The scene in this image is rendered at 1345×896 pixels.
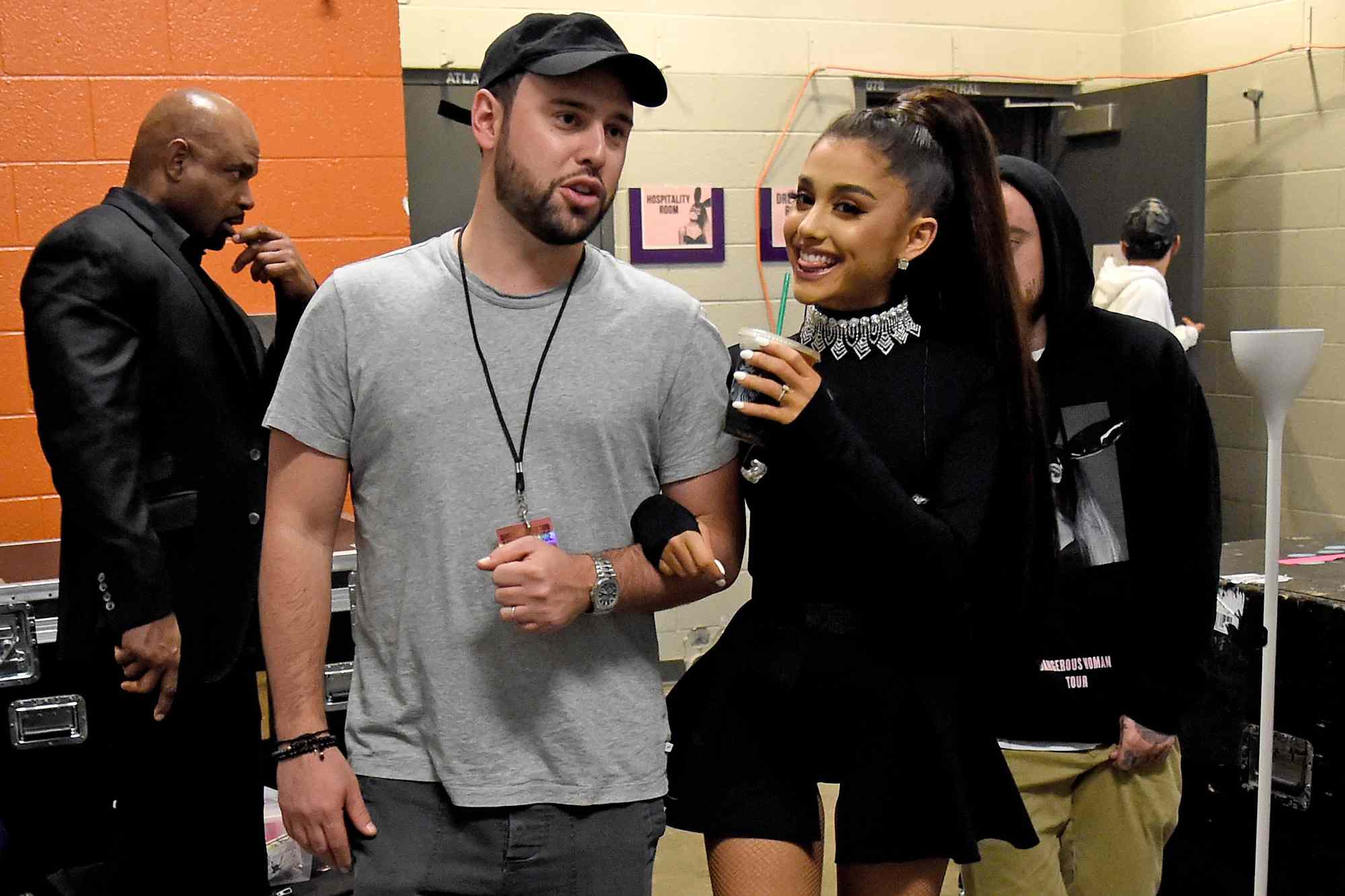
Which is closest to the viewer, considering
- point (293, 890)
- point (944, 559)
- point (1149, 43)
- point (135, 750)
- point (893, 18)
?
point (944, 559)

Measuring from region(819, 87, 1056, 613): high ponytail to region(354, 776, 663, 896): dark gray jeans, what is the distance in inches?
23.7

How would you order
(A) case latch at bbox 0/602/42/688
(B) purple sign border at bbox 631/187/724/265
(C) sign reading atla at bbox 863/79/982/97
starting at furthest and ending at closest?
1. (C) sign reading atla at bbox 863/79/982/97
2. (B) purple sign border at bbox 631/187/724/265
3. (A) case latch at bbox 0/602/42/688

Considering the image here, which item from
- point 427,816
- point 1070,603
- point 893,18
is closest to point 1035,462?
point 1070,603

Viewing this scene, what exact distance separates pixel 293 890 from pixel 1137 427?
1905mm

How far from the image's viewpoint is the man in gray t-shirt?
1.48 meters

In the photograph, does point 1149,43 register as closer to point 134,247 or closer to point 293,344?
point 134,247

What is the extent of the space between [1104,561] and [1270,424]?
52cm

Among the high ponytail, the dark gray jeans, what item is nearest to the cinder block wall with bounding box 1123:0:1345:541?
the high ponytail

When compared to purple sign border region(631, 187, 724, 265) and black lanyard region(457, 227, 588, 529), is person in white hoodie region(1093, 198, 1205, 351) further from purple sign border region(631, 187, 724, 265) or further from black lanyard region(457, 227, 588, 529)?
black lanyard region(457, 227, 588, 529)

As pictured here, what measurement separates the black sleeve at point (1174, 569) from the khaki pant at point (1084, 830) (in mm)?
99

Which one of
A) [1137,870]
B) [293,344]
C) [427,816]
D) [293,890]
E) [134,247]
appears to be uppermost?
[134,247]

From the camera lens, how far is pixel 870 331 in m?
1.54

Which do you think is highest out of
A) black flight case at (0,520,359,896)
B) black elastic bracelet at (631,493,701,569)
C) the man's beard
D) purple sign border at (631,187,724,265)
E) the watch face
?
purple sign border at (631,187,724,265)

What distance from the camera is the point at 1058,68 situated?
5504mm
